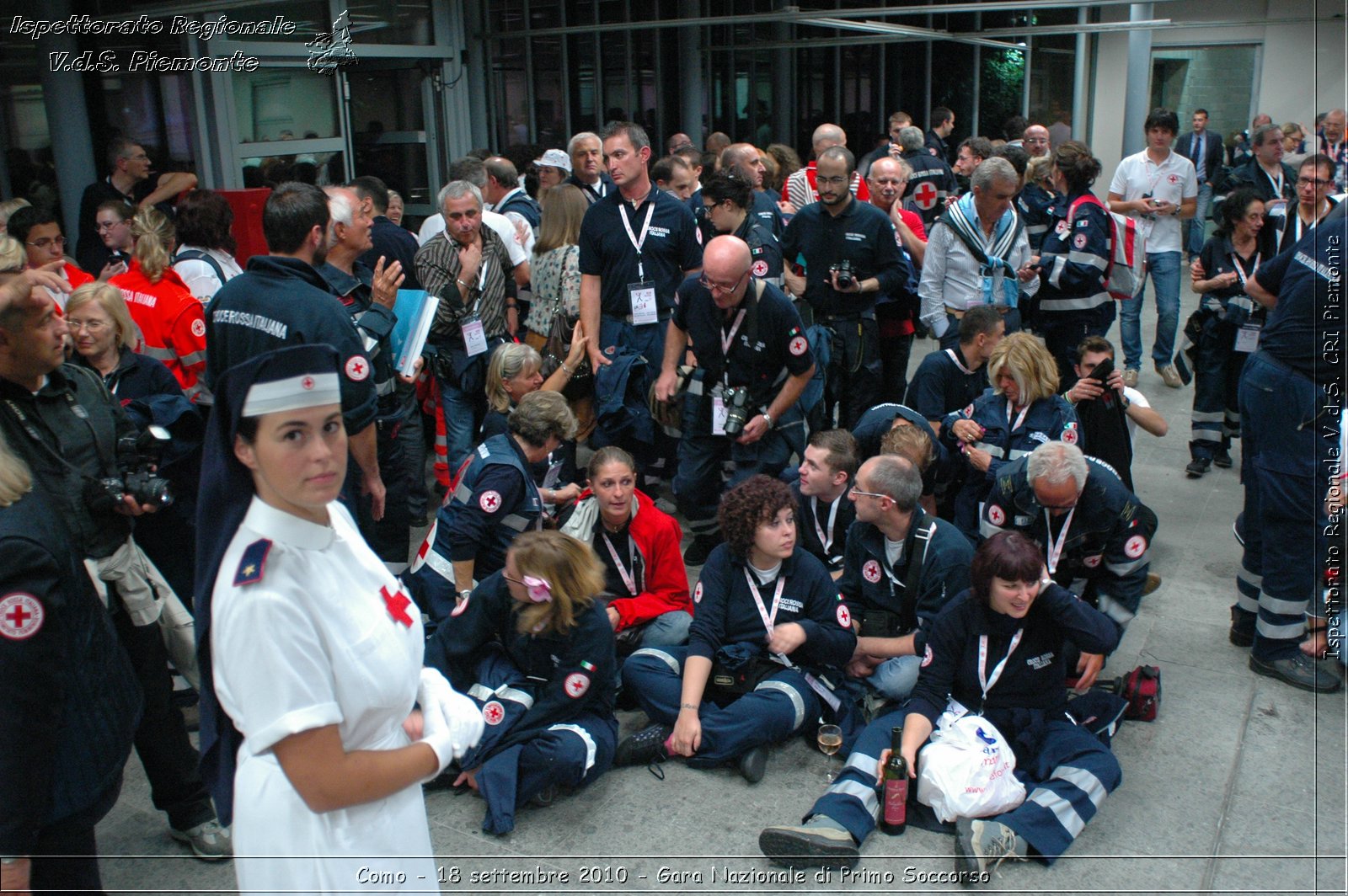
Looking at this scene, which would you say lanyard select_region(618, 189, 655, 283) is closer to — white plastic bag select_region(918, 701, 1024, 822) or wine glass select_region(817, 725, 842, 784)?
wine glass select_region(817, 725, 842, 784)

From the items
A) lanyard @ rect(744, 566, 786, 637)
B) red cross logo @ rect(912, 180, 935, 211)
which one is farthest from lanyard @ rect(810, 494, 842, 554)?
red cross logo @ rect(912, 180, 935, 211)

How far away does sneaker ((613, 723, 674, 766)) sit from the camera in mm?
4199

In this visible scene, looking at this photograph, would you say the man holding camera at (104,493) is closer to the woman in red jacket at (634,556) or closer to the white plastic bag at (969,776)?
the woman in red jacket at (634,556)

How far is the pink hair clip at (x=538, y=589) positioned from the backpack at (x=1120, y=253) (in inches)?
186

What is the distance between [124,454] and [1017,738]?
3.15 m

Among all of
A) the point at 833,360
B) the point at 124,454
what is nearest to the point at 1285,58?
the point at 833,360

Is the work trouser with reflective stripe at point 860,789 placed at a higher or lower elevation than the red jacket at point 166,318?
lower

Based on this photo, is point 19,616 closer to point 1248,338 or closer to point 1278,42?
point 1248,338

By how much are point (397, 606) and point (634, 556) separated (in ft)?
9.02

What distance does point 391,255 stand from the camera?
6.59m

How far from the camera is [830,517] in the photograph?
5039 millimetres

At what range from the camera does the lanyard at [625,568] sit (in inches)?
188

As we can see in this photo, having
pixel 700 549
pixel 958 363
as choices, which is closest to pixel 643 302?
pixel 700 549

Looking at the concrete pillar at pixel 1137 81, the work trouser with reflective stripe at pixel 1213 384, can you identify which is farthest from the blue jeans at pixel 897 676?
the concrete pillar at pixel 1137 81
